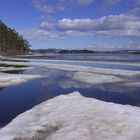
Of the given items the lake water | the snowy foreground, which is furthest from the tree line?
the snowy foreground

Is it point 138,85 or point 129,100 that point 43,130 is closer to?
point 129,100

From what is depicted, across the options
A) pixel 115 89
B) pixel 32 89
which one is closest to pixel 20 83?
pixel 32 89

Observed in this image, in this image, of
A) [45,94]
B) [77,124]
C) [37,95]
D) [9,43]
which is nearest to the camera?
[77,124]

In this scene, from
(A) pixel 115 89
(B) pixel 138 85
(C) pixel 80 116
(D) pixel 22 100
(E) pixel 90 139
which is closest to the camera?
(E) pixel 90 139

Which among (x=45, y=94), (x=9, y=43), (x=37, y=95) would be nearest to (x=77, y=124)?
(x=37, y=95)

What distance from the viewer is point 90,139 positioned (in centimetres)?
924

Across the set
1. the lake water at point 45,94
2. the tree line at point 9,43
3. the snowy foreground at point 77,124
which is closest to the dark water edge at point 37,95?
the lake water at point 45,94

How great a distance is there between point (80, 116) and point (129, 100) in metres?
8.03

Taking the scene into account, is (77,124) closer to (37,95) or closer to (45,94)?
(37,95)

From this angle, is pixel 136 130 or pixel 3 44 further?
pixel 3 44

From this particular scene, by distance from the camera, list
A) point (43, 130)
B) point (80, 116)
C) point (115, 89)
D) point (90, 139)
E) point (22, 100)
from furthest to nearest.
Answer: point (115, 89), point (22, 100), point (80, 116), point (43, 130), point (90, 139)

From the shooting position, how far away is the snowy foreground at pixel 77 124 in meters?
9.61

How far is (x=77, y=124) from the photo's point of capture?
10.6 meters

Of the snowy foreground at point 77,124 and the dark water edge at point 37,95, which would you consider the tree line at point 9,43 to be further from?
the snowy foreground at point 77,124
